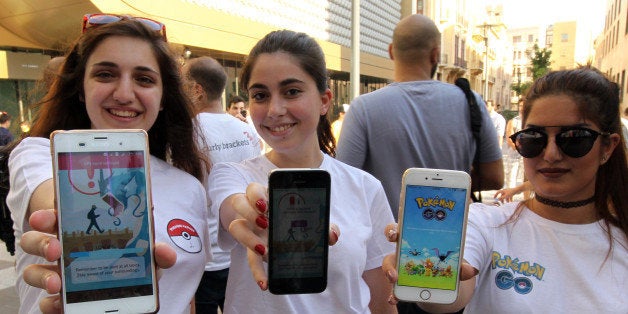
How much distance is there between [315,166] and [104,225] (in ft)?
2.87

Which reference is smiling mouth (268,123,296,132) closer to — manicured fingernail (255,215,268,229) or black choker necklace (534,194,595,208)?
manicured fingernail (255,215,268,229)

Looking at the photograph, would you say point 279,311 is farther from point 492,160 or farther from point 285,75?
point 492,160

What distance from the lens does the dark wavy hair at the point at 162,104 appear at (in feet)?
5.90

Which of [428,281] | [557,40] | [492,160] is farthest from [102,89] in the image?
[557,40]

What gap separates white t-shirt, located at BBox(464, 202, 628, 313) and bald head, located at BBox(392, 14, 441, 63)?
1616 millimetres

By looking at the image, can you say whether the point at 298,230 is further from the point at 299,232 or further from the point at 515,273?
the point at 515,273

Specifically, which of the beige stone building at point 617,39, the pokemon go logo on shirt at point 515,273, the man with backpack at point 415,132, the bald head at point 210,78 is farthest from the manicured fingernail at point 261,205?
the beige stone building at point 617,39

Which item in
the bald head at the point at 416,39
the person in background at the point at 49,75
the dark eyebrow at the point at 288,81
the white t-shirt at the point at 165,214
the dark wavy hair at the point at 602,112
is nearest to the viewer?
the white t-shirt at the point at 165,214

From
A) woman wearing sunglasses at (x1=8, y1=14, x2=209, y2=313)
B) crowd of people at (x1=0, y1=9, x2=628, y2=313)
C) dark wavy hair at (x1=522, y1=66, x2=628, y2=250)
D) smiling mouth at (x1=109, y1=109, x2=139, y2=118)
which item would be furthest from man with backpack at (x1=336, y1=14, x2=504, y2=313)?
smiling mouth at (x1=109, y1=109, x2=139, y2=118)

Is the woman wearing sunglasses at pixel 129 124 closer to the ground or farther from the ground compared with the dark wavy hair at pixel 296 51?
closer to the ground

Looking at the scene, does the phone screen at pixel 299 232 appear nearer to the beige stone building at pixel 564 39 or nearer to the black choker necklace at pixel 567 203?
the black choker necklace at pixel 567 203

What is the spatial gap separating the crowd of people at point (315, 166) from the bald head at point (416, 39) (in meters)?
1.29

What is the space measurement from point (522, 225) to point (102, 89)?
1.64m

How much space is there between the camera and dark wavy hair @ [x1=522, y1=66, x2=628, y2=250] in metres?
1.67
